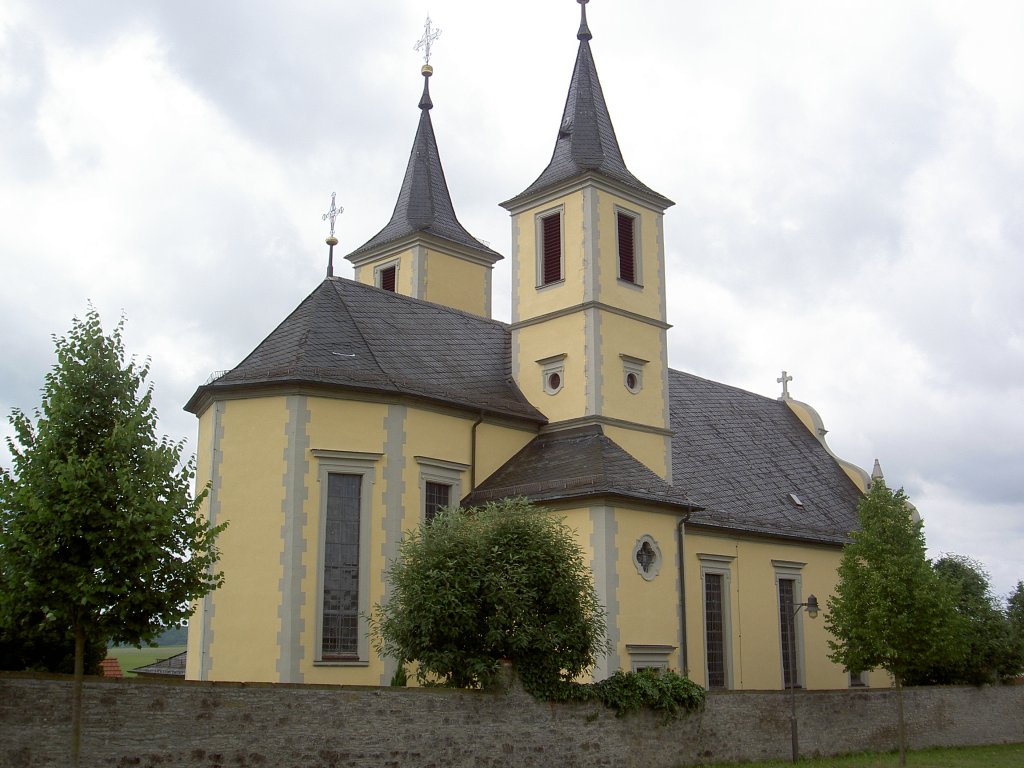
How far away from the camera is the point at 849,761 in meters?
24.4

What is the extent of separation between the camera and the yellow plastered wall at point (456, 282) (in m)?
38.2

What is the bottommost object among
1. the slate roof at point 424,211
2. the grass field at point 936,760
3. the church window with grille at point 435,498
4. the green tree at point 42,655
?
the grass field at point 936,760

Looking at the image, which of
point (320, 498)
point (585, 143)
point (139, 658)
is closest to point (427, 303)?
point (585, 143)

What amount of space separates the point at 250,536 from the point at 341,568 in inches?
81.2

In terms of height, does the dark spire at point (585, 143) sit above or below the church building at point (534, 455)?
above

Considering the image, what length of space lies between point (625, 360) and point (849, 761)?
11356 mm

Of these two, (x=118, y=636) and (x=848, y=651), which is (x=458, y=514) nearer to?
(x=118, y=636)

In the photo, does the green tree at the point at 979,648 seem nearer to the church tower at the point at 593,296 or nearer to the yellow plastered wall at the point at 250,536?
the church tower at the point at 593,296

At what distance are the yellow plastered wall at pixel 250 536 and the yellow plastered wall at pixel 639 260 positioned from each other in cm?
985

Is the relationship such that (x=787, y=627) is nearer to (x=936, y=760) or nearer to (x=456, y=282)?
(x=936, y=760)

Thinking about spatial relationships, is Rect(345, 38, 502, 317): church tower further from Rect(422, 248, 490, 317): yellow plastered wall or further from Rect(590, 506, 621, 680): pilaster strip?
Rect(590, 506, 621, 680): pilaster strip

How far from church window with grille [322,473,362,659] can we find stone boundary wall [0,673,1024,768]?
20.2 ft

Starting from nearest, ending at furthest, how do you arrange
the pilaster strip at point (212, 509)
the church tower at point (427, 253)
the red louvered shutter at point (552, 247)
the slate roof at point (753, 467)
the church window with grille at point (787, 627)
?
the pilaster strip at point (212, 509), the red louvered shutter at point (552, 247), the church window with grille at point (787, 627), the slate roof at point (753, 467), the church tower at point (427, 253)

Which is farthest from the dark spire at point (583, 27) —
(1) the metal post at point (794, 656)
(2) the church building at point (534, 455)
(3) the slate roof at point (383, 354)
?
(1) the metal post at point (794, 656)
